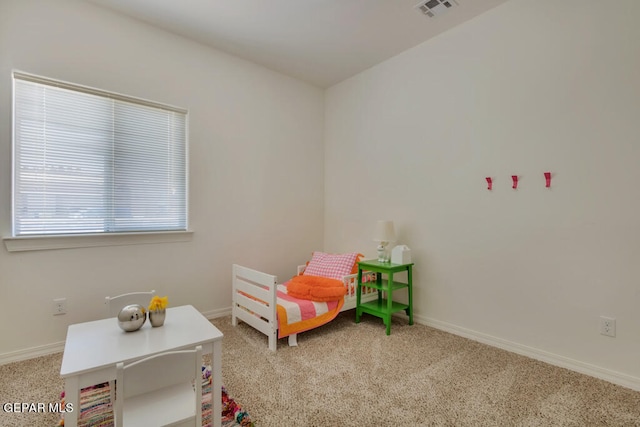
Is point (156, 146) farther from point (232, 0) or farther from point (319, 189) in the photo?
point (319, 189)

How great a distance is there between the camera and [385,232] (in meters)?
3.13

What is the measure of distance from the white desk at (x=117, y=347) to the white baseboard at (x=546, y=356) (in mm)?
2190

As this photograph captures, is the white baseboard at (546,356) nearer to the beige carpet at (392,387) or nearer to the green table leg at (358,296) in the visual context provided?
the beige carpet at (392,387)

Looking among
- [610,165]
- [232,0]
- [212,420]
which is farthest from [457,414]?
[232,0]

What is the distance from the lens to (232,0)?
95.7 inches

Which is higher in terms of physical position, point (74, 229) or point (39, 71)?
point (39, 71)

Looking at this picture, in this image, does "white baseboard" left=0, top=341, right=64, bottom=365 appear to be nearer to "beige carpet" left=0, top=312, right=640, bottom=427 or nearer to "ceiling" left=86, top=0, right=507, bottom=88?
"beige carpet" left=0, top=312, right=640, bottom=427

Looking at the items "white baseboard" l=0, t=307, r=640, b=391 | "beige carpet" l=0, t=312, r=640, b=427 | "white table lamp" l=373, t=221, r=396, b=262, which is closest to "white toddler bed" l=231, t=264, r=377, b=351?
"beige carpet" l=0, t=312, r=640, b=427

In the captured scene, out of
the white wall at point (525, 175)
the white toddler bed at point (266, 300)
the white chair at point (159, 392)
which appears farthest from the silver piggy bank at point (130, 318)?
the white wall at point (525, 175)

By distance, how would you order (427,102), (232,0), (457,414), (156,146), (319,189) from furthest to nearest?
(319,189), (427,102), (156,146), (232,0), (457,414)

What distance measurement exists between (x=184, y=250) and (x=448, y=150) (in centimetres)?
268

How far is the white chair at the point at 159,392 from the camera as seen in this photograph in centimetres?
115

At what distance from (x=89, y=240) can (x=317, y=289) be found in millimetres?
1903

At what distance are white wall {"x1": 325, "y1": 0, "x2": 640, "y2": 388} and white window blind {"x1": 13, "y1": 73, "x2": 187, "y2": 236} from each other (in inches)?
86.6
